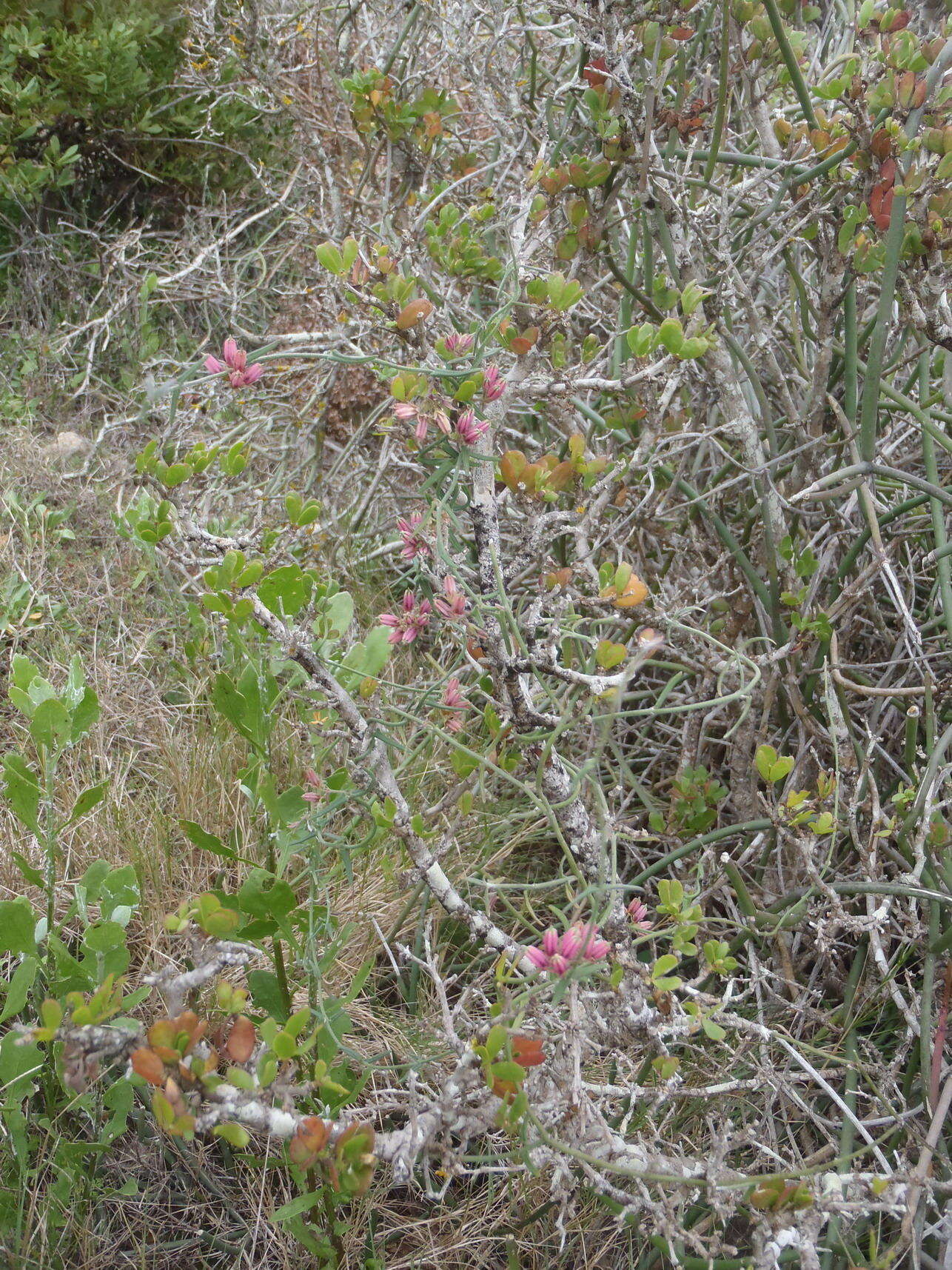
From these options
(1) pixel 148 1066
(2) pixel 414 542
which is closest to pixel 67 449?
(2) pixel 414 542

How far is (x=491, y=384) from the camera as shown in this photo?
1.06m

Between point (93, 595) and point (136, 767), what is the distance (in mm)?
684

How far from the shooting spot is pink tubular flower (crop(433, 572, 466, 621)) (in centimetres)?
101

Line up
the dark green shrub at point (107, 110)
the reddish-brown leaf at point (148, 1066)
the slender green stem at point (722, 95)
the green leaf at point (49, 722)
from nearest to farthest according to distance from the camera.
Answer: the reddish-brown leaf at point (148, 1066), the green leaf at point (49, 722), the slender green stem at point (722, 95), the dark green shrub at point (107, 110)

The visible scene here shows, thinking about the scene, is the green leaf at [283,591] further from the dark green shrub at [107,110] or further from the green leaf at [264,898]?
the dark green shrub at [107,110]

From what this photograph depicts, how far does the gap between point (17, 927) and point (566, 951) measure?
654mm

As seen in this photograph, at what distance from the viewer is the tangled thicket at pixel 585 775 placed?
3.15 feet

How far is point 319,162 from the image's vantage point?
2.88m

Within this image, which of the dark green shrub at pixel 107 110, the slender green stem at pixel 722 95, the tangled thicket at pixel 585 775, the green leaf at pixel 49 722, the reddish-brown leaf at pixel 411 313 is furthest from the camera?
the dark green shrub at pixel 107 110

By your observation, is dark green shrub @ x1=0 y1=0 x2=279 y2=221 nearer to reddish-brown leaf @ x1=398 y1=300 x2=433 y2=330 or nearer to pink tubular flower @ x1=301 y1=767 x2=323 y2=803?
reddish-brown leaf @ x1=398 y1=300 x2=433 y2=330

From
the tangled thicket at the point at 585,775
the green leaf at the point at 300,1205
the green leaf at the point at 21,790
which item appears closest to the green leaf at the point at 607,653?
the tangled thicket at the point at 585,775

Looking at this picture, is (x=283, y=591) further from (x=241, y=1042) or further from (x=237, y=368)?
(x=241, y=1042)

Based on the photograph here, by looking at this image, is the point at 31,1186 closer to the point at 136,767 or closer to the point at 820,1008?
the point at 136,767

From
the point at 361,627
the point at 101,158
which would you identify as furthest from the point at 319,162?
the point at 361,627
